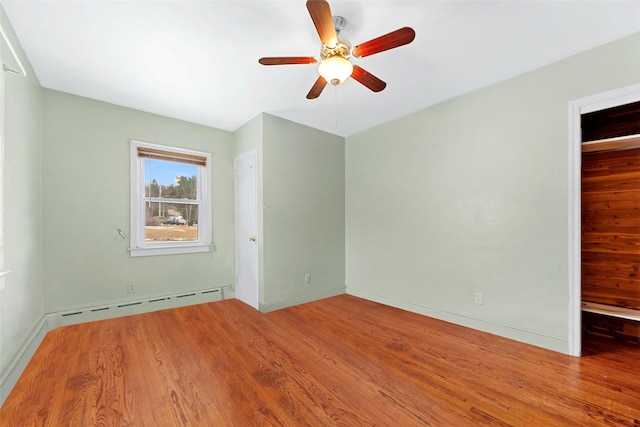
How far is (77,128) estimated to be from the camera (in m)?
2.99

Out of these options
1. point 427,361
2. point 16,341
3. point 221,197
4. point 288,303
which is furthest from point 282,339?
point 221,197

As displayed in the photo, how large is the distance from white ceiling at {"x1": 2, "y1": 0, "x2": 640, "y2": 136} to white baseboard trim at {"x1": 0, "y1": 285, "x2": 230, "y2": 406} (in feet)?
7.91

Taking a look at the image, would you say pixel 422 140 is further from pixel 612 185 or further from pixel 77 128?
pixel 77 128

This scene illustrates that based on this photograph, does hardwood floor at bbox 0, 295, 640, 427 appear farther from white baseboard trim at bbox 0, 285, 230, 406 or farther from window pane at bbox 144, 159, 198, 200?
window pane at bbox 144, 159, 198, 200

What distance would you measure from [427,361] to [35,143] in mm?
4139

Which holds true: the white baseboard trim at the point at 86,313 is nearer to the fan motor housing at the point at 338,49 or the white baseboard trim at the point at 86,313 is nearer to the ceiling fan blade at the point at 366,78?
the fan motor housing at the point at 338,49

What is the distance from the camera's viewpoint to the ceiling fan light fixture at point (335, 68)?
1.80m

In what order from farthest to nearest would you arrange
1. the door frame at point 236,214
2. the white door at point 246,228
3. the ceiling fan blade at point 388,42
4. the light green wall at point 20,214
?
the white door at point 246,228, the door frame at point 236,214, the light green wall at point 20,214, the ceiling fan blade at point 388,42

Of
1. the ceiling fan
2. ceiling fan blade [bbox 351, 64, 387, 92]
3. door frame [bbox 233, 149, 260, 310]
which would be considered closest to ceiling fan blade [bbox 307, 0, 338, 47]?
the ceiling fan

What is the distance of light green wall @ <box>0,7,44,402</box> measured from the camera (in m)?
1.89

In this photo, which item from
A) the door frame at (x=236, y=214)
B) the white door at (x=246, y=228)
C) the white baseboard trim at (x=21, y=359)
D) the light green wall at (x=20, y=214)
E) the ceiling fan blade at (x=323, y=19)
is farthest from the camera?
the white door at (x=246, y=228)

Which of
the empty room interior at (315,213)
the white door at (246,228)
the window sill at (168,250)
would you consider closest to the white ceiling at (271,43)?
the empty room interior at (315,213)

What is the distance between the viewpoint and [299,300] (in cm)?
372

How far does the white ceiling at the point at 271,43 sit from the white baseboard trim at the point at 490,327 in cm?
247
